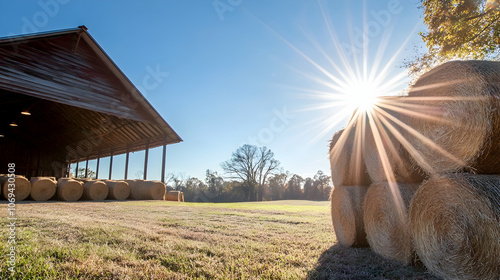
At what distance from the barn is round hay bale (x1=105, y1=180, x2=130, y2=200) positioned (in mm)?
1724

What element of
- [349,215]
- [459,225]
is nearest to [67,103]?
[349,215]

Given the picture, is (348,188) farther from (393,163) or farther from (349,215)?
(393,163)

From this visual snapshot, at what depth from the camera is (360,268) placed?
296 cm

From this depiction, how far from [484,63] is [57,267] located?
4.41 meters

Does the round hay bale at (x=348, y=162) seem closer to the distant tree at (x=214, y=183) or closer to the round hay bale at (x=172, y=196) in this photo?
the round hay bale at (x=172, y=196)

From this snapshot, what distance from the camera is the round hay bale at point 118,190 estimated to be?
16.1m

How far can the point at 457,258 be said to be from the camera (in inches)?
98.3

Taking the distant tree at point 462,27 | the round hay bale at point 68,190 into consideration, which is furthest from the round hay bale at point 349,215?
the round hay bale at point 68,190

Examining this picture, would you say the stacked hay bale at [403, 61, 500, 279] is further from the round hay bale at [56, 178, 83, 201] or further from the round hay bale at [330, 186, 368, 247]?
the round hay bale at [56, 178, 83, 201]

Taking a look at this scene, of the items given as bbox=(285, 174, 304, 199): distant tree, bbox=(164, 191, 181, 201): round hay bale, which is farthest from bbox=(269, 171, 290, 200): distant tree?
bbox=(164, 191, 181, 201): round hay bale

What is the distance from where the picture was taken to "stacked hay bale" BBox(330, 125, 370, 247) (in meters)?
4.24

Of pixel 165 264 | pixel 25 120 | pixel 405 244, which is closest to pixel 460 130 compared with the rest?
Result: pixel 405 244

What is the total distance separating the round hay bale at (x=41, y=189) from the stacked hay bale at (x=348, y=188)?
14.5 metres

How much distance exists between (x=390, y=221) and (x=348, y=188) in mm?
1101
